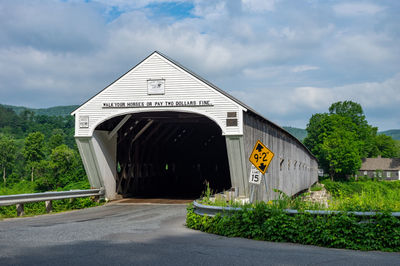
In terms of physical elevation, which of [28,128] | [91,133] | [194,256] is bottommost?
[194,256]

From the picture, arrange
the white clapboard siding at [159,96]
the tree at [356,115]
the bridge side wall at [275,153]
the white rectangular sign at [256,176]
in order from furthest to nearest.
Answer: the tree at [356,115] → the bridge side wall at [275,153] → the white clapboard siding at [159,96] → the white rectangular sign at [256,176]

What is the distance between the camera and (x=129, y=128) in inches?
893

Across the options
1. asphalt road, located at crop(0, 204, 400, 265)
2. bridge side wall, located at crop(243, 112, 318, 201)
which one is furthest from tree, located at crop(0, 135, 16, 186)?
asphalt road, located at crop(0, 204, 400, 265)

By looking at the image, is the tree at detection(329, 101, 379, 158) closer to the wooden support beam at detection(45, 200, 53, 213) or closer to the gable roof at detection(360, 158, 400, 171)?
the gable roof at detection(360, 158, 400, 171)

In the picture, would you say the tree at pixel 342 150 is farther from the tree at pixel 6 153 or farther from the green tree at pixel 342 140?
the tree at pixel 6 153

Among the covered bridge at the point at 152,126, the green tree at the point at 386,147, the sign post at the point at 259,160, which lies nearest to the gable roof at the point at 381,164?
the green tree at the point at 386,147

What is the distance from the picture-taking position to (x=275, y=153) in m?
24.0

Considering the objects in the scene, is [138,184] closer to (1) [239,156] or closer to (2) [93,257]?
(1) [239,156]

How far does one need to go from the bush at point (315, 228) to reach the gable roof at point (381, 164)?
88.2 m

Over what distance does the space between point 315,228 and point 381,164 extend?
90.3 meters

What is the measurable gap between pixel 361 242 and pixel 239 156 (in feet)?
30.7

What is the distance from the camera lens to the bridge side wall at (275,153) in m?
18.5

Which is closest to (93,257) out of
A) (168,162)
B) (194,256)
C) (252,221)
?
(194,256)

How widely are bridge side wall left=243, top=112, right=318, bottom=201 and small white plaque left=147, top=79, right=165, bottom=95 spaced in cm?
374
